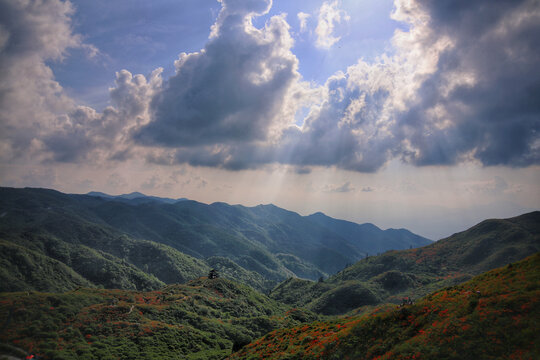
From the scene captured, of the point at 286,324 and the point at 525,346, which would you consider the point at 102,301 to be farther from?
the point at 525,346

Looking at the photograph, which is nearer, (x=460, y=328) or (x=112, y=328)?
(x=460, y=328)

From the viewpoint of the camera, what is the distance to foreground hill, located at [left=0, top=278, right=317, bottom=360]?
48.9 metres

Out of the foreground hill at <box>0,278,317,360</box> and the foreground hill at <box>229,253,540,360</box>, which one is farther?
the foreground hill at <box>0,278,317,360</box>

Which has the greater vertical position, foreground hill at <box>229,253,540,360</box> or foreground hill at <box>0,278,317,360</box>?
foreground hill at <box>229,253,540,360</box>

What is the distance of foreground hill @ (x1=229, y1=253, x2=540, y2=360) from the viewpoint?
78.0ft

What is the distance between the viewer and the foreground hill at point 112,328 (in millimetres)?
48938

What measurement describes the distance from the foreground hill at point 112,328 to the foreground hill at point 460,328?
3239 cm

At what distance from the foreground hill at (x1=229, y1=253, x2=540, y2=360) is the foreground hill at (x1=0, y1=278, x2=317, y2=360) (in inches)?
1275

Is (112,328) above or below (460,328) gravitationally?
below

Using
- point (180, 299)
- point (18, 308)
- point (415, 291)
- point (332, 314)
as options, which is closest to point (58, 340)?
point (18, 308)

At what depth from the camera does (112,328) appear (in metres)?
60.5

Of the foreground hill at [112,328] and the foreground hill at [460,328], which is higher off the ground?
the foreground hill at [460,328]

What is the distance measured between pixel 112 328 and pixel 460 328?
6821cm

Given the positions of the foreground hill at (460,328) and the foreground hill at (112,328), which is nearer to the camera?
the foreground hill at (460,328)
